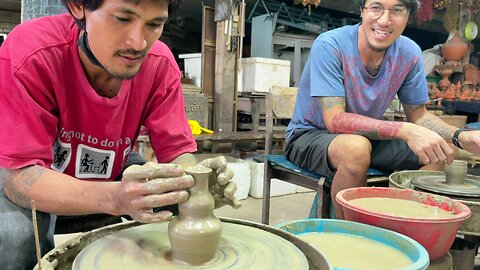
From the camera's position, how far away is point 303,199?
13.6 ft

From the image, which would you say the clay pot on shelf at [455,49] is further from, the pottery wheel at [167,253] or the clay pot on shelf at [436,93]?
the pottery wheel at [167,253]

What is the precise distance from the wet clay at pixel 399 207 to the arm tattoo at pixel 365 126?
19.1 inches

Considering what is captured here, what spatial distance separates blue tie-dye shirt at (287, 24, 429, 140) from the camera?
229 centimetres

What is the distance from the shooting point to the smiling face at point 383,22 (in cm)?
225

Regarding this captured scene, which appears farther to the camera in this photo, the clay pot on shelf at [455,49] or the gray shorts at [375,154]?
the clay pot on shelf at [455,49]

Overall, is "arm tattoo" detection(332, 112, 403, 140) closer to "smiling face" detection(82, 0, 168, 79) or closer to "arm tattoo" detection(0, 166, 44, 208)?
"smiling face" detection(82, 0, 168, 79)

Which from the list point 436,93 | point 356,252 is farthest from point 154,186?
point 436,93

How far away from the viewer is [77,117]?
1478mm

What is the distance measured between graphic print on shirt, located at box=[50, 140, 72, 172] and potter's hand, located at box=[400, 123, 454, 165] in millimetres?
1389

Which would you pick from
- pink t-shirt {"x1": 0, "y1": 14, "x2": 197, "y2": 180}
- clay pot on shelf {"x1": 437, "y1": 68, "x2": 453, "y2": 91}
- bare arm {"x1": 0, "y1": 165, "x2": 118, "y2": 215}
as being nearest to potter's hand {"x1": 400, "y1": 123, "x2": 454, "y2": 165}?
pink t-shirt {"x1": 0, "y1": 14, "x2": 197, "y2": 180}

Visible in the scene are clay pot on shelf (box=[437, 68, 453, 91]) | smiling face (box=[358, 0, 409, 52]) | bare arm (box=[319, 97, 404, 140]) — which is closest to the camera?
bare arm (box=[319, 97, 404, 140])

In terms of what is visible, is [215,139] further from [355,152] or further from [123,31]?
[123,31]

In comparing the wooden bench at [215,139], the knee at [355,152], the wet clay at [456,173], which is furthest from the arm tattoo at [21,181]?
the wooden bench at [215,139]

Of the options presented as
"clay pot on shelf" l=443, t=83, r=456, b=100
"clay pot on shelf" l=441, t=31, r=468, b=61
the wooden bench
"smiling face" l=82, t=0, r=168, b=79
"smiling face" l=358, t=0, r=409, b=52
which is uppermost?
"clay pot on shelf" l=441, t=31, r=468, b=61
